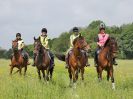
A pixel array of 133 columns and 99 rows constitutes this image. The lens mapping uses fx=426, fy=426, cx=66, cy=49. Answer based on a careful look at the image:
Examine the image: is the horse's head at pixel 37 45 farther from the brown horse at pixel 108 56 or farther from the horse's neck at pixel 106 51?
the horse's neck at pixel 106 51

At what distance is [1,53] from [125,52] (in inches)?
1297

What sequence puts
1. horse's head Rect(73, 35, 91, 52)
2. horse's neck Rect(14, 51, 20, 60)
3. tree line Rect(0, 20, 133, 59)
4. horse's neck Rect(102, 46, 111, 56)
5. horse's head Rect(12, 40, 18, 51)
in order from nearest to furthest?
1. horse's head Rect(73, 35, 91, 52)
2. horse's neck Rect(102, 46, 111, 56)
3. horse's head Rect(12, 40, 18, 51)
4. horse's neck Rect(14, 51, 20, 60)
5. tree line Rect(0, 20, 133, 59)

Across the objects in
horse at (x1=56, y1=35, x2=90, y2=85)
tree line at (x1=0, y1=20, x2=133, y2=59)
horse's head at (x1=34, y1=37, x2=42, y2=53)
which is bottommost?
horse at (x1=56, y1=35, x2=90, y2=85)

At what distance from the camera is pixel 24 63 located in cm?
2850

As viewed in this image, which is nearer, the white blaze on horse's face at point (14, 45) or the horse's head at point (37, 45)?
the horse's head at point (37, 45)

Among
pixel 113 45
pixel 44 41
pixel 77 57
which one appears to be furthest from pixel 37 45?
pixel 113 45

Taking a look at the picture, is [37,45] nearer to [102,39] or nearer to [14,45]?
[102,39]

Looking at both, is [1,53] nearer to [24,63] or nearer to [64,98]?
[24,63]

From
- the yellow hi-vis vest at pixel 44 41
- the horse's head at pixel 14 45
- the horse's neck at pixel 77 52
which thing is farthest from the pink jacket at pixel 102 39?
the horse's head at pixel 14 45

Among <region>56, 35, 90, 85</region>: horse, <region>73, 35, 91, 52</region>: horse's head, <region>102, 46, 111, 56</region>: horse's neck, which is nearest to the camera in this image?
<region>73, 35, 91, 52</region>: horse's head

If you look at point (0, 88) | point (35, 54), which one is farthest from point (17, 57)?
point (0, 88)

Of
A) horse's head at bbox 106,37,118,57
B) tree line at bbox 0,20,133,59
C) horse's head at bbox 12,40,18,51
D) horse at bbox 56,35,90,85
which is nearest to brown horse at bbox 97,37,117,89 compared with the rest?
horse's head at bbox 106,37,118,57

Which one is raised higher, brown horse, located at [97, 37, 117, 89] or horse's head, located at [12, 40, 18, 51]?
horse's head, located at [12, 40, 18, 51]

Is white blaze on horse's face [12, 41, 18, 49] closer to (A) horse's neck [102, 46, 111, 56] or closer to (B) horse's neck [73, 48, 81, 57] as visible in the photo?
(B) horse's neck [73, 48, 81, 57]
